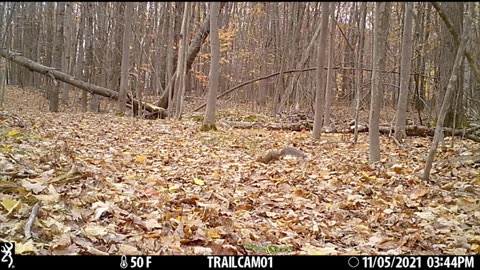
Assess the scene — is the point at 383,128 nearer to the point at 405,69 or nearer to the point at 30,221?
Answer: the point at 405,69

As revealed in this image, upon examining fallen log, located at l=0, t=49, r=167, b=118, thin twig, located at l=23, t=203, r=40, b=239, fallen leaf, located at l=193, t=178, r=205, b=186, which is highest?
fallen log, located at l=0, t=49, r=167, b=118

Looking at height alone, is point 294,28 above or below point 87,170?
above

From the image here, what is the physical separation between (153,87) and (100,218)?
29.1 meters

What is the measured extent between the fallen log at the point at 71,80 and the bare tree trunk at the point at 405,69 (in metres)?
8.54

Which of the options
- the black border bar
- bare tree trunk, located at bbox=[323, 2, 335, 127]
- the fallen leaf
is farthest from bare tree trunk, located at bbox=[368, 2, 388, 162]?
the black border bar

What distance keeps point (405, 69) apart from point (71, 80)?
404 inches

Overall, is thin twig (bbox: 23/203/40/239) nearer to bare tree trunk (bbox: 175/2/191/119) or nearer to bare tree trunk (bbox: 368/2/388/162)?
bare tree trunk (bbox: 368/2/388/162)

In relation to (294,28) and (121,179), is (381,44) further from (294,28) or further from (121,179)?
(294,28)

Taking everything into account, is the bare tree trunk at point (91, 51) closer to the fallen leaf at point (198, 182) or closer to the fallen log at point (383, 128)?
the fallen log at point (383, 128)

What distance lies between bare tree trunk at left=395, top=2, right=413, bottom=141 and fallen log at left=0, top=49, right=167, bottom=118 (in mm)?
8542

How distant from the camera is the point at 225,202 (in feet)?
15.8

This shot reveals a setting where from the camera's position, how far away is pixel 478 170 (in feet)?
20.4

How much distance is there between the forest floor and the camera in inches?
136

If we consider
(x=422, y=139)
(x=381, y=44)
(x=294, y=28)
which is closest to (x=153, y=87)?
(x=294, y=28)
